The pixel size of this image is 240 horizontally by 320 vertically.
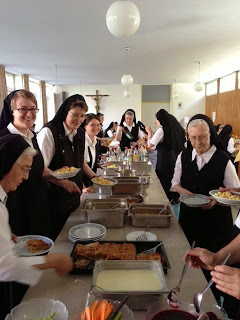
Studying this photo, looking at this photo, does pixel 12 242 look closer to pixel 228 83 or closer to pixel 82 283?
pixel 82 283

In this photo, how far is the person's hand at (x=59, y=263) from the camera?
876 millimetres

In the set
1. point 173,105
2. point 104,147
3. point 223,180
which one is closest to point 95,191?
point 223,180

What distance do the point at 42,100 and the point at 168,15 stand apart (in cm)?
737

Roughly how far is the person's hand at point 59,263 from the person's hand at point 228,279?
1.60 feet

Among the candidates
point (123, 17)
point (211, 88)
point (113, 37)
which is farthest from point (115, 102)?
point (123, 17)

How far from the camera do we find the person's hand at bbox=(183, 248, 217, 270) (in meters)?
0.96

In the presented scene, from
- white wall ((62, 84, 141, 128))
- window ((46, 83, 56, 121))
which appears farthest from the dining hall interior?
white wall ((62, 84, 141, 128))

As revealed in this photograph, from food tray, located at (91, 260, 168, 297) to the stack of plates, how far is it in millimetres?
262

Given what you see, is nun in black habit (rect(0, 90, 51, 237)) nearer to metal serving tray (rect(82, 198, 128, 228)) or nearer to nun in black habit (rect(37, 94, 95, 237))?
nun in black habit (rect(37, 94, 95, 237))

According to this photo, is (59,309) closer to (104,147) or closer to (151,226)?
(151,226)

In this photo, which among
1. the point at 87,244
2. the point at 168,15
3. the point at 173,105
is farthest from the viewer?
the point at 173,105

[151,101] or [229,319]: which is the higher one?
[151,101]

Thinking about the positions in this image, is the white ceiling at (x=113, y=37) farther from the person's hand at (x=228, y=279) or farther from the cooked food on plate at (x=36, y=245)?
the person's hand at (x=228, y=279)

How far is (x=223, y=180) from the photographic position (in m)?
1.67
